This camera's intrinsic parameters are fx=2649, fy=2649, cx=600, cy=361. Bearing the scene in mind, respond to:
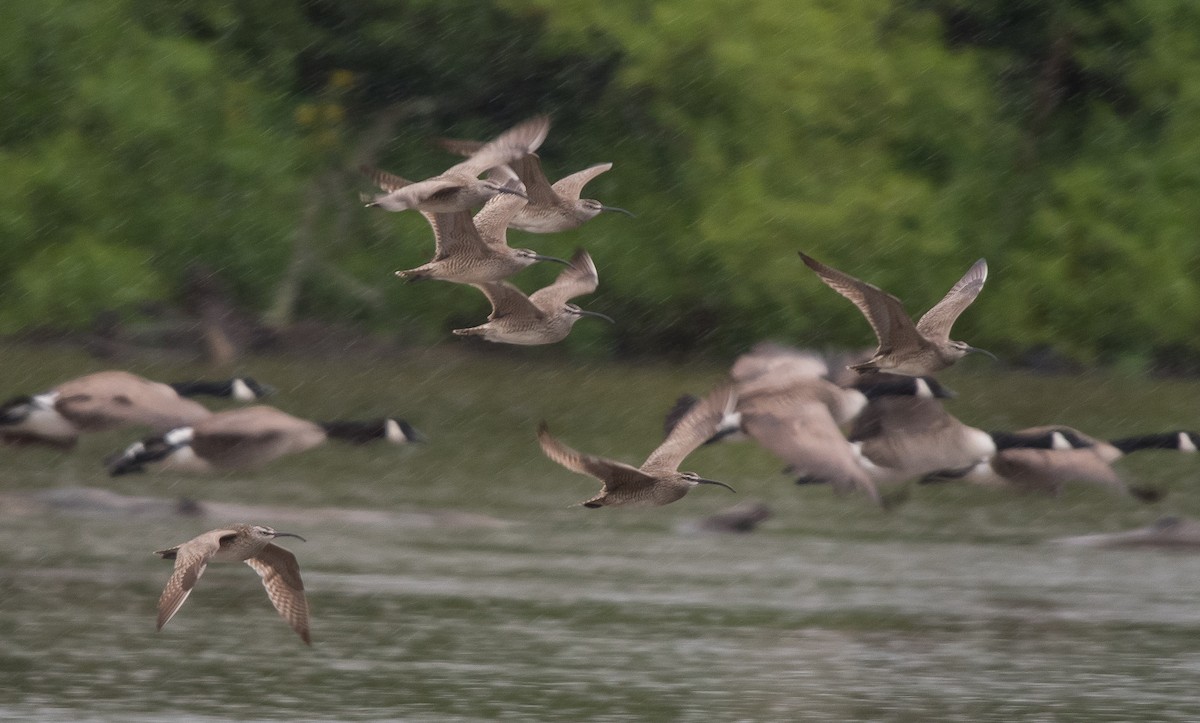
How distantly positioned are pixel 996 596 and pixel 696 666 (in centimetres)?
396

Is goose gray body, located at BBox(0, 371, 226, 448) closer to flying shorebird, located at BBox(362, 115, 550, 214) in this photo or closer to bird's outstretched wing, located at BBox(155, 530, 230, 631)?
flying shorebird, located at BBox(362, 115, 550, 214)

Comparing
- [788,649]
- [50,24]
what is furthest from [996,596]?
[50,24]

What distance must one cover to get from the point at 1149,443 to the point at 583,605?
19.2 feet

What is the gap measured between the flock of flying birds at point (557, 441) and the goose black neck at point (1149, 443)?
0.06 feet

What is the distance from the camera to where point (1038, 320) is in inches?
1630

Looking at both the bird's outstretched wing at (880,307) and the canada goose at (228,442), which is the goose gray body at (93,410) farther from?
the bird's outstretched wing at (880,307)

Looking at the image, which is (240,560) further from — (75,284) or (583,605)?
(75,284)

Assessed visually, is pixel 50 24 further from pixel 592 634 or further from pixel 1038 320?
pixel 592 634

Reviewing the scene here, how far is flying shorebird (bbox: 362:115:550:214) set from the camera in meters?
11.7

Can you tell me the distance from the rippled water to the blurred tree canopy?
9.12 m

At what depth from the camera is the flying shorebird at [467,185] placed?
11742 mm

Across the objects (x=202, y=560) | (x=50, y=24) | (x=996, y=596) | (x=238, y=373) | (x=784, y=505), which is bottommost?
(x=202, y=560)

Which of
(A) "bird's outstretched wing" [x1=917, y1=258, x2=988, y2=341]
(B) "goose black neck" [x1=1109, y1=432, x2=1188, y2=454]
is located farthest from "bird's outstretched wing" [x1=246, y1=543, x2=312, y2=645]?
(B) "goose black neck" [x1=1109, y1=432, x2=1188, y2=454]

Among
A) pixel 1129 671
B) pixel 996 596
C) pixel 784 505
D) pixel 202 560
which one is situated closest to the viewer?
pixel 202 560
